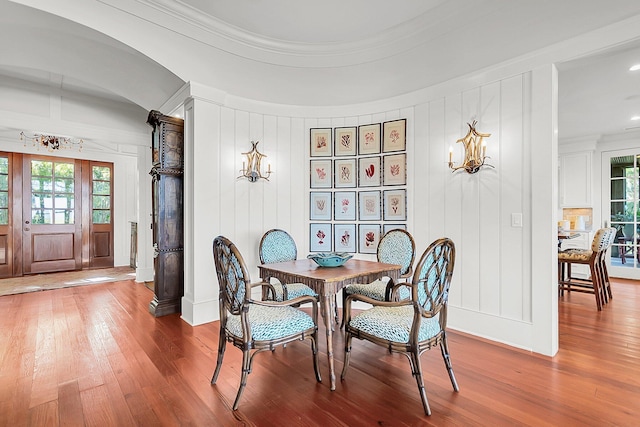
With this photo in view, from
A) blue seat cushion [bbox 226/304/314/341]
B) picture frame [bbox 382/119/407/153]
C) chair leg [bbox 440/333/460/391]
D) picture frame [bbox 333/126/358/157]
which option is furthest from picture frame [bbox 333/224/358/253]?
chair leg [bbox 440/333/460/391]

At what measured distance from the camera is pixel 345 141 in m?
4.13

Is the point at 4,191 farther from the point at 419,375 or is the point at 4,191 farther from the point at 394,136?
the point at 419,375

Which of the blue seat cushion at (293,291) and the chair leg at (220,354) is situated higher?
the blue seat cushion at (293,291)

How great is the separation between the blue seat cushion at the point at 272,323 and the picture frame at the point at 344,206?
2042 mm

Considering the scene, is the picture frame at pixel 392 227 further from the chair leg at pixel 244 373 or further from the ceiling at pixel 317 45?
the chair leg at pixel 244 373

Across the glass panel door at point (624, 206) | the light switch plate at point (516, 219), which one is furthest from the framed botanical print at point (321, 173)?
the glass panel door at point (624, 206)

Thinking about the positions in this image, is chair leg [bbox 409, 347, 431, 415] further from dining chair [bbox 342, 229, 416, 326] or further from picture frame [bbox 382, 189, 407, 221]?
picture frame [bbox 382, 189, 407, 221]

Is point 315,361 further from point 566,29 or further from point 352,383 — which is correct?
point 566,29

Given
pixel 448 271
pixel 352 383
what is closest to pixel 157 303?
pixel 352 383

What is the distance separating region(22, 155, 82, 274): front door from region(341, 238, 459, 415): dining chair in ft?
22.8

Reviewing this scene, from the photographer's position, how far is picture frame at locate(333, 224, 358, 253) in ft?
13.5

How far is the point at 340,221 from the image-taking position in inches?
164

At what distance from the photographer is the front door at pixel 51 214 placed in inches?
234

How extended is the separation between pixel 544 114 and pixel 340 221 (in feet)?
8.07
